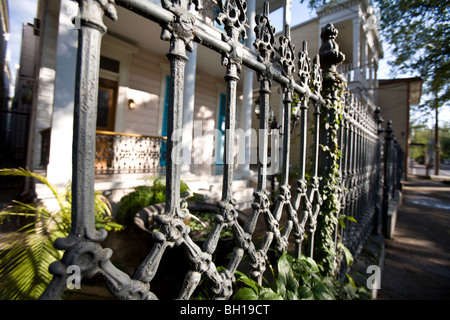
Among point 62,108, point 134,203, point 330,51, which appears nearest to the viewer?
point 330,51

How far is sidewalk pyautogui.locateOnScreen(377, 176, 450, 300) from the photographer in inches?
103

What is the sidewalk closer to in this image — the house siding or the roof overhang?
the house siding

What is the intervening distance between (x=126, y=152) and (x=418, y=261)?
6760mm

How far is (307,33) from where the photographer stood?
44.1ft

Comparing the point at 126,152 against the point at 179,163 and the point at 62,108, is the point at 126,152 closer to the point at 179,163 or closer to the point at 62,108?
the point at 62,108

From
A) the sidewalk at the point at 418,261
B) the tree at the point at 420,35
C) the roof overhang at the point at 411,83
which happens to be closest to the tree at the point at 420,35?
the tree at the point at 420,35

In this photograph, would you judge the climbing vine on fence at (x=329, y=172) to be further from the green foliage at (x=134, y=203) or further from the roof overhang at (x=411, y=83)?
the roof overhang at (x=411, y=83)

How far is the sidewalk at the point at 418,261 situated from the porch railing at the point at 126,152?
5706 mm

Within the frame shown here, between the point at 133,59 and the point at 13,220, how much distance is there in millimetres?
5723

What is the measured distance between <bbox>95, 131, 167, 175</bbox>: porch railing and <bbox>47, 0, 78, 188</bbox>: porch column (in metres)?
1.61

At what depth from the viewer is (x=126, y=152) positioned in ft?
20.6

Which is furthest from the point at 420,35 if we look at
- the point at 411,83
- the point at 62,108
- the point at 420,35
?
the point at 411,83

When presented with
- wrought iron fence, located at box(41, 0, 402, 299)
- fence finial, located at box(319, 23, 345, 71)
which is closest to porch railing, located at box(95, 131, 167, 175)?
fence finial, located at box(319, 23, 345, 71)
